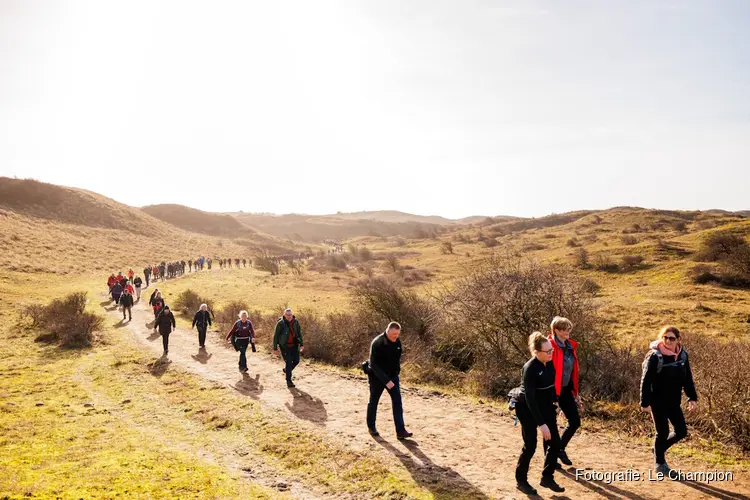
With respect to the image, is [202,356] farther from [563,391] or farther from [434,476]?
[563,391]

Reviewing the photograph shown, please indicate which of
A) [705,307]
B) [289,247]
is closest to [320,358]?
[705,307]

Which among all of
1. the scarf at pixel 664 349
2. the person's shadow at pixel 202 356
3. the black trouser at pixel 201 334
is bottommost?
the person's shadow at pixel 202 356

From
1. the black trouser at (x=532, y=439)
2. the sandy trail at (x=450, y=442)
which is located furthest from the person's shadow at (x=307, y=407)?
the black trouser at (x=532, y=439)

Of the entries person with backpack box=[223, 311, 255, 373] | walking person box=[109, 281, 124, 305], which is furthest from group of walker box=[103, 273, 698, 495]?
walking person box=[109, 281, 124, 305]

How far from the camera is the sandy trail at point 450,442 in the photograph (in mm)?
5461

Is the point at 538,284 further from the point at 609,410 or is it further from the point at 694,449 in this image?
the point at 694,449

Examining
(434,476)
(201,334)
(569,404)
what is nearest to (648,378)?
(569,404)

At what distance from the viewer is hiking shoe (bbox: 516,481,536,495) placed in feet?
17.5

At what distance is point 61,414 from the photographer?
906 cm

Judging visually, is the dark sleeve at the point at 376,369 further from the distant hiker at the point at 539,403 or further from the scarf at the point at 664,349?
the scarf at the point at 664,349

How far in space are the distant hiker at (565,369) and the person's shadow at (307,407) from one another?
14.8ft

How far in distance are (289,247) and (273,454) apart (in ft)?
326

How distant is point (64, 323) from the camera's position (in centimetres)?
1616

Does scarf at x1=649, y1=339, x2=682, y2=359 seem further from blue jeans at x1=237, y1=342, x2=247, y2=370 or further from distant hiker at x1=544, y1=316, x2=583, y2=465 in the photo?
blue jeans at x1=237, y1=342, x2=247, y2=370
